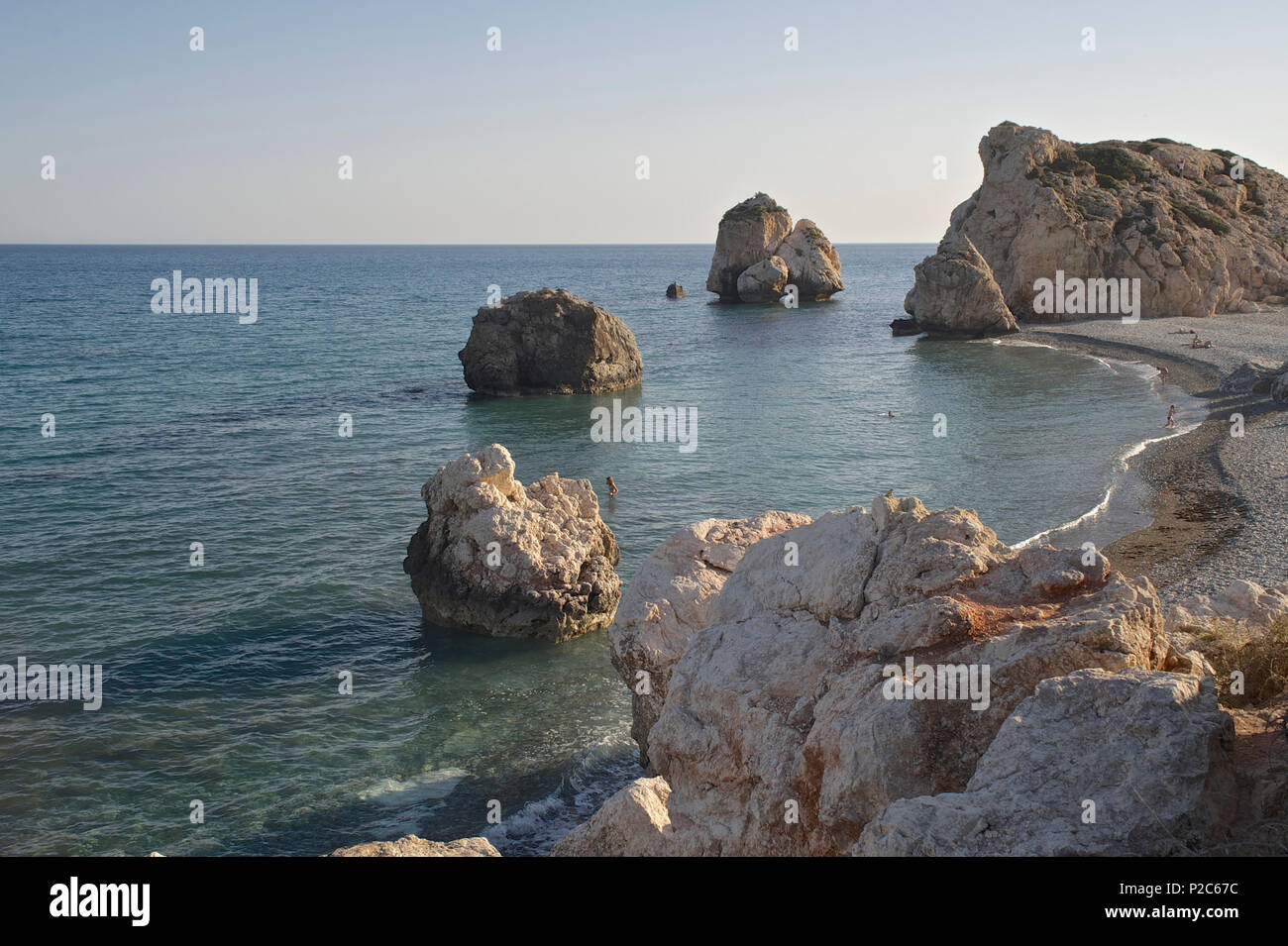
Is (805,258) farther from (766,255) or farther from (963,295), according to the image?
(963,295)

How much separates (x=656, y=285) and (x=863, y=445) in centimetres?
12191

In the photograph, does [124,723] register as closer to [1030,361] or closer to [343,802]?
[343,802]

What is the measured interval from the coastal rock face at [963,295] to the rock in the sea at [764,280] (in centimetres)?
3432

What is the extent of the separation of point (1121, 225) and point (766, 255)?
42.3 meters

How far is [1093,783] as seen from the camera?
654 centimetres

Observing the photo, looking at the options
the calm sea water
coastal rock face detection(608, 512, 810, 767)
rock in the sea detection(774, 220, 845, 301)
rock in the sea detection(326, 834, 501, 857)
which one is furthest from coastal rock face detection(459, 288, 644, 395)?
rock in the sea detection(774, 220, 845, 301)

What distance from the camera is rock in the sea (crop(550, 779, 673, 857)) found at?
10031mm

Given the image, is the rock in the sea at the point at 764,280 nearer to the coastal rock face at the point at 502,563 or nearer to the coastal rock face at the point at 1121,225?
the coastal rock face at the point at 1121,225

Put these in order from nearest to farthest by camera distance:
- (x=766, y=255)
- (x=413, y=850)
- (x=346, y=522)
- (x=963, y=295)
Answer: (x=413, y=850)
(x=346, y=522)
(x=963, y=295)
(x=766, y=255)

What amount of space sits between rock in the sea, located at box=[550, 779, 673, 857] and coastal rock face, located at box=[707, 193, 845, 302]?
104 metres

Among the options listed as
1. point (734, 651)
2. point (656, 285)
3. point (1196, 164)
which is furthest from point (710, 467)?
point (656, 285)

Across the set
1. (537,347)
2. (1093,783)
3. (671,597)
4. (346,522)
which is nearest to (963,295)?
(537,347)

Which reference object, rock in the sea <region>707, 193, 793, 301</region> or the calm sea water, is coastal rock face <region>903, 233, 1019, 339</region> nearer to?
the calm sea water

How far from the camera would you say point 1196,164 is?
297 feet
